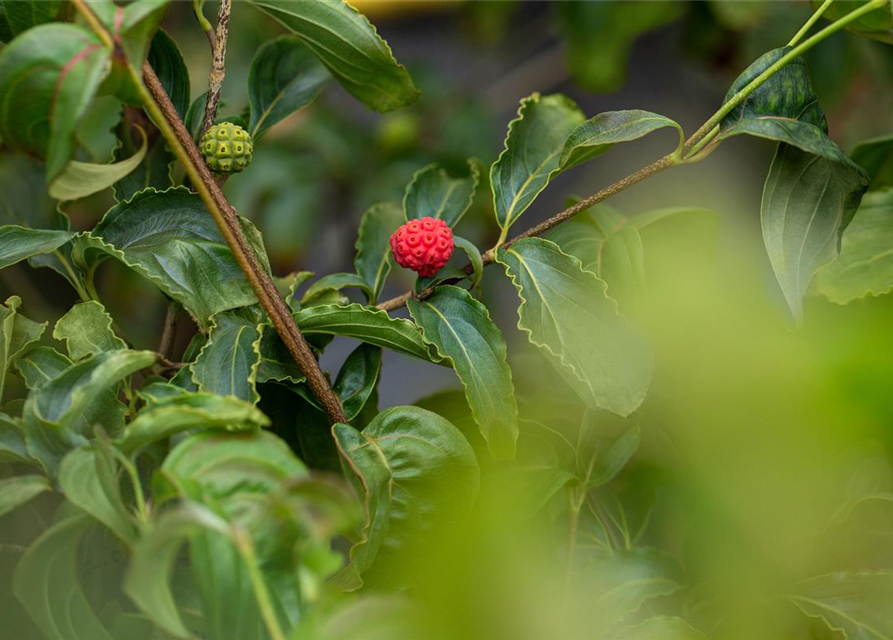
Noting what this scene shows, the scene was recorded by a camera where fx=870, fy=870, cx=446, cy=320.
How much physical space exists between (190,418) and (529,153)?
259 millimetres

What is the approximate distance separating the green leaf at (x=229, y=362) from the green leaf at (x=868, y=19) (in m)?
0.33

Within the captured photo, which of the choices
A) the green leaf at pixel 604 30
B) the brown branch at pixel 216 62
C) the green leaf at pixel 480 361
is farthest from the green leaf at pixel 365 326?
the green leaf at pixel 604 30

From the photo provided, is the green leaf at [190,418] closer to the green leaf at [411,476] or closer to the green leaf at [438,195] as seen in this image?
the green leaf at [411,476]

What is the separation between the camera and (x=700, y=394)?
314 mm

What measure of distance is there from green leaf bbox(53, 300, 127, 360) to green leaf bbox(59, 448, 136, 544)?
3.9 inches

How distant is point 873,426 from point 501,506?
0.12 m

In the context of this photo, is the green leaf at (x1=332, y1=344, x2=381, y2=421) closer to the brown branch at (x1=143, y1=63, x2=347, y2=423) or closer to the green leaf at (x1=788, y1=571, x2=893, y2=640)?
the brown branch at (x1=143, y1=63, x2=347, y2=423)

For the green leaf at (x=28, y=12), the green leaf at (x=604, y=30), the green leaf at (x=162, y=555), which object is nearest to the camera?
the green leaf at (x=162, y=555)

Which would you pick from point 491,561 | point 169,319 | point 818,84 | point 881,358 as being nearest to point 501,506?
point 491,561

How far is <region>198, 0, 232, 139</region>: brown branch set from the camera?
41 centimetres

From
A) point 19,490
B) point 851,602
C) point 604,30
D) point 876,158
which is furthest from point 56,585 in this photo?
point 604,30

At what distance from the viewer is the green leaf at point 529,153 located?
1.50 feet

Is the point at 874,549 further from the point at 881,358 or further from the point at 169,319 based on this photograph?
the point at 169,319

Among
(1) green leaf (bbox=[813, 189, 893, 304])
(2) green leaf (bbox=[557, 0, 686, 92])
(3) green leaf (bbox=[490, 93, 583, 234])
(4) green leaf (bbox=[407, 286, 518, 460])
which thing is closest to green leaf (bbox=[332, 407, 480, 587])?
(4) green leaf (bbox=[407, 286, 518, 460])
